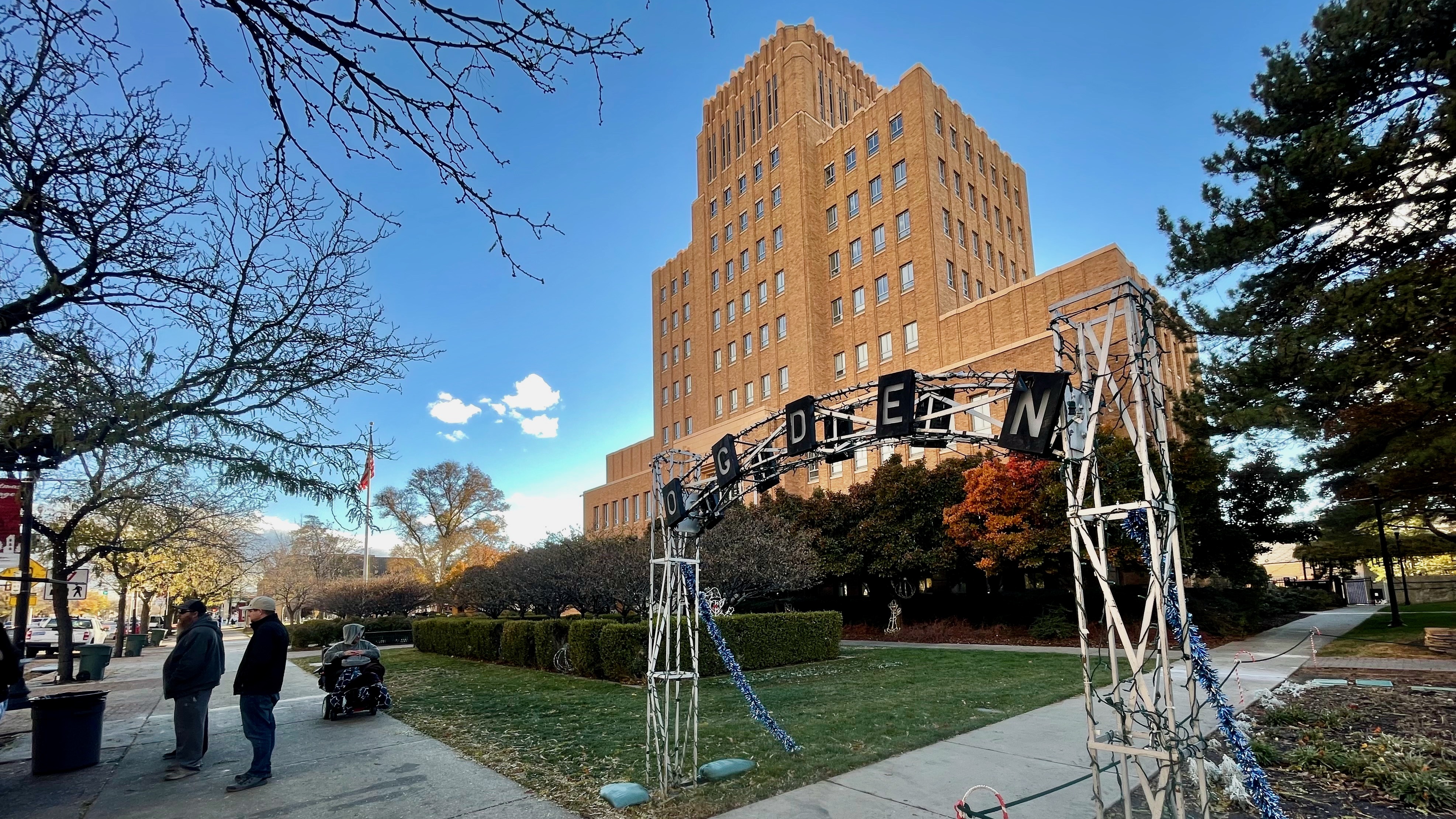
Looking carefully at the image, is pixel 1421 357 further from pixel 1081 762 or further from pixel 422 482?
pixel 422 482

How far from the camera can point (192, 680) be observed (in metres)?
7.48

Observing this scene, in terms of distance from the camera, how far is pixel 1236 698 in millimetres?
10375

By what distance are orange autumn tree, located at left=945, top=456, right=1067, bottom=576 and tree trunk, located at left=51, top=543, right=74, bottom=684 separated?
70.3 ft

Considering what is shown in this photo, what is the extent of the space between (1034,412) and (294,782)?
7.42 m

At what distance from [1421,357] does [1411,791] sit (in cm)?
1038

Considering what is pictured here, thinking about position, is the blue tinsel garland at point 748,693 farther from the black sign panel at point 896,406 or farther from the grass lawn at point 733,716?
the black sign panel at point 896,406

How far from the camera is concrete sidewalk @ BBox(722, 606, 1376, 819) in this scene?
18.4ft

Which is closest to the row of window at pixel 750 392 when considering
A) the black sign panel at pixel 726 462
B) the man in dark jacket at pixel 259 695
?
the black sign panel at pixel 726 462

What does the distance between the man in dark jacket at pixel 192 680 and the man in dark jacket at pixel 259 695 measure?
0.64 metres

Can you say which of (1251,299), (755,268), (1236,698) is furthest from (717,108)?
(1236,698)

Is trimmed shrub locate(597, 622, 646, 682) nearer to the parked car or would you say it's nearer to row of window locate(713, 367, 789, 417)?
the parked car

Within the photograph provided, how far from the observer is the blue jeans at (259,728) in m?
7.00

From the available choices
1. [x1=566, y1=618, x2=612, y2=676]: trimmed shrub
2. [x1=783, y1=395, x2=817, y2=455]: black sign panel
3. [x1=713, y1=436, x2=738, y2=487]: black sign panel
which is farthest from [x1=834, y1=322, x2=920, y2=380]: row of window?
[x1=783, y1=395, x2=817, y2=455]: black sign panel

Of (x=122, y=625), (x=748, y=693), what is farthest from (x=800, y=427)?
(x=122, y=625)
